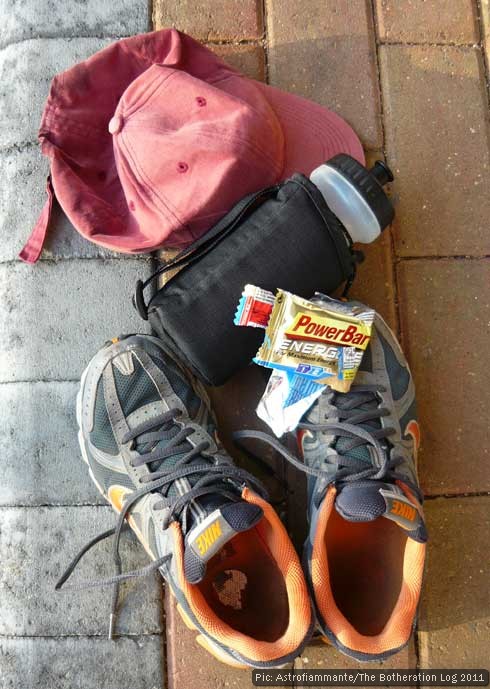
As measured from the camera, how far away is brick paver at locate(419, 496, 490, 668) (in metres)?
Result: 1.05

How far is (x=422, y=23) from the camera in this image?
1.20 metres

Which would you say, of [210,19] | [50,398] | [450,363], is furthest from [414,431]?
[210,19]

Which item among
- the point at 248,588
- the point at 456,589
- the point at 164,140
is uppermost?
the point at 164,140

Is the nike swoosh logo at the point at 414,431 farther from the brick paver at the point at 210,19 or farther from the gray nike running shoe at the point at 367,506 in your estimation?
the brick paver at the point at 210,19

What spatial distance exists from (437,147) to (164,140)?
0.53 meters

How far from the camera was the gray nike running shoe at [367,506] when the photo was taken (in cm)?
85

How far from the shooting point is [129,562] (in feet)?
3.47

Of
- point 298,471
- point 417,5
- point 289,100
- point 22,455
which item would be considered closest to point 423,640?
point 298,471

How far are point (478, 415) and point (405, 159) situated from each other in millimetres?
494

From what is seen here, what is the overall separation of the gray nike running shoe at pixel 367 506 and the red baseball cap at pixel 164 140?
1.13 feet

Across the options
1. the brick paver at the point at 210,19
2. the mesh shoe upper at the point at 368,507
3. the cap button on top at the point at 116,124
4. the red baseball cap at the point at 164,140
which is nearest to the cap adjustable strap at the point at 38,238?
the red baseball cap at the point at 164,140

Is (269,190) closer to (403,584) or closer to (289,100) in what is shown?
A: (289,100)

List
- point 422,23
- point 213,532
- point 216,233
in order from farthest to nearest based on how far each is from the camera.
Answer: point 422,23 < point 216,233 < point 213,532

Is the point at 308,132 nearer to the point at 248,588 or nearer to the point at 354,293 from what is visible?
the point at 354,293
